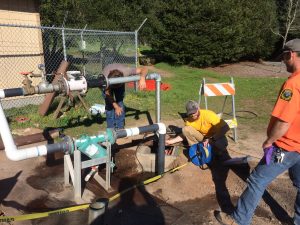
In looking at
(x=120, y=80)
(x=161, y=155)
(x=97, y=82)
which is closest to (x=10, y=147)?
(x=97, y=82)

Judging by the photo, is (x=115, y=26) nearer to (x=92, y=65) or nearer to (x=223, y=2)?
(x=223, y=2)

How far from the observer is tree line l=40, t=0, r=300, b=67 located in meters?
18.7

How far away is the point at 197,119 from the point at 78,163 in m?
2.31

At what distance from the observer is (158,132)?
202 inches

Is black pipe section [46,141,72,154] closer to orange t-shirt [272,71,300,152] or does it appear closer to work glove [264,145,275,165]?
work glove [264,145,275,165]

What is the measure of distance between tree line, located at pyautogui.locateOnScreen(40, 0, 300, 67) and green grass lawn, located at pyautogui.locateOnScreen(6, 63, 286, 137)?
4375 mm

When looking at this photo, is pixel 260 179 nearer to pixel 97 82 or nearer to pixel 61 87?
pixel 97 82

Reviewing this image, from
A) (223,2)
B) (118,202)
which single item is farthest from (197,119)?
(223,2)

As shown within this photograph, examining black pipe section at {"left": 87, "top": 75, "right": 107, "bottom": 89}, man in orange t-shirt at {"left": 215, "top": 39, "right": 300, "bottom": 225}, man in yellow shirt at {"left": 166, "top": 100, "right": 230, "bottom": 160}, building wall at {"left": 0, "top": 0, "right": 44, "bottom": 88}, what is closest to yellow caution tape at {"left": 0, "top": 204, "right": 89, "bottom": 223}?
black pipe section at {"left": 87, "top": 75, "right": 107, "bottom": 89}

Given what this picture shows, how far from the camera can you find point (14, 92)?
3.88 m

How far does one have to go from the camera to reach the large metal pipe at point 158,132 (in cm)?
474

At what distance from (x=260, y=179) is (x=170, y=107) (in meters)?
6.26

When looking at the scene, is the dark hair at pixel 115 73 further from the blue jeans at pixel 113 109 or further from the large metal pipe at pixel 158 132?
the large metal pipe at pixel 158 132

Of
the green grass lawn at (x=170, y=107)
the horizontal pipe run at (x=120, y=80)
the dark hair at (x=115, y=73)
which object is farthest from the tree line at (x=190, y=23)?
the horizontal pipe run at (x=120, y=80)
